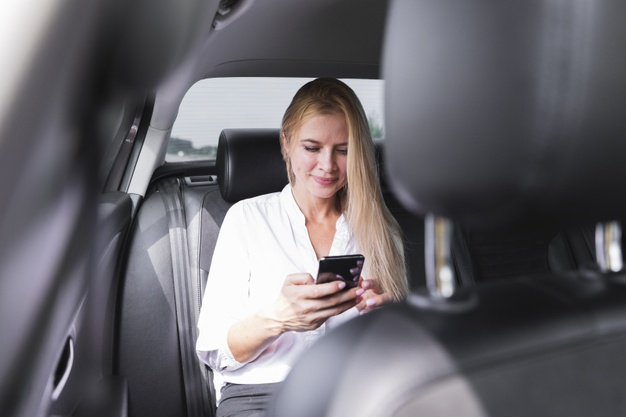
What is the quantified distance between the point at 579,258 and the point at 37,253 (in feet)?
6.85

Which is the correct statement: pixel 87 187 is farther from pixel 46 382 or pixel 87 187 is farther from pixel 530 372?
pixel 530 372

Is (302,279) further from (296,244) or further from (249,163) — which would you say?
(249,163)

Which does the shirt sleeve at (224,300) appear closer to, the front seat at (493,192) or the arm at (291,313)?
the arm at (291,313)

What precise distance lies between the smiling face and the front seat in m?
1.15

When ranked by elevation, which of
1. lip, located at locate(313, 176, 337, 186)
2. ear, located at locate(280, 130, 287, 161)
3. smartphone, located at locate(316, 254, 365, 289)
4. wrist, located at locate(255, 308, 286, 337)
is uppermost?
ear, located at locate(280, 130, 287, 161)

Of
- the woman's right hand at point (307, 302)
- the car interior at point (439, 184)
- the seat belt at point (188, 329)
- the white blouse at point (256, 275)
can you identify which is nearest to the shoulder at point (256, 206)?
the white blouse at point (256, 275)

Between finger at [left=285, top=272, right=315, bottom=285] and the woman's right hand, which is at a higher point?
finger at [left=285, top=272, right=315, bottom=285]

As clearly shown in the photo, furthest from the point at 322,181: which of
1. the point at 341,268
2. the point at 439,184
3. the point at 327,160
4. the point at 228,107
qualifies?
the point at 439,184

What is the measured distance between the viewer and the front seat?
0.58m

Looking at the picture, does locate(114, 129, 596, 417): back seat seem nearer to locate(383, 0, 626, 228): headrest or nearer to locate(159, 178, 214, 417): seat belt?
locate(159, 178, 214, 417): seat belt

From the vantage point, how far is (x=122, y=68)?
0.87 meters

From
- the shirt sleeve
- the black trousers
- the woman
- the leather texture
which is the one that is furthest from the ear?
the leather texture

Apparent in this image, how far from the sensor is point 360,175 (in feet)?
6.15

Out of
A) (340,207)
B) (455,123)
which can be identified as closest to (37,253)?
(455,123)
